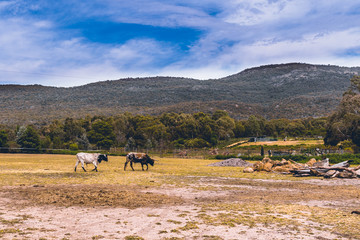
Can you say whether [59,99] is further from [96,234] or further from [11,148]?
[96,234]

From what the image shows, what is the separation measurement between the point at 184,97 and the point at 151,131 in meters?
65.2

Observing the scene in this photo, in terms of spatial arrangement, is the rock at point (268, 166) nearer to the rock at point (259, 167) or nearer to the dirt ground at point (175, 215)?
the rock at point (259, 167)

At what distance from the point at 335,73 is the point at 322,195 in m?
190

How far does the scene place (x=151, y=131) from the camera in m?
93.9

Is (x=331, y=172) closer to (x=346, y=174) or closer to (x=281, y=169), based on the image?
(x=346, y=174)

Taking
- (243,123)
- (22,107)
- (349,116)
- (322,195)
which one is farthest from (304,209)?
(22,107)

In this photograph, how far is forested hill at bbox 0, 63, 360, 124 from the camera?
127 metres

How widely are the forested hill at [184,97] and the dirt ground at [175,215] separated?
105427mm

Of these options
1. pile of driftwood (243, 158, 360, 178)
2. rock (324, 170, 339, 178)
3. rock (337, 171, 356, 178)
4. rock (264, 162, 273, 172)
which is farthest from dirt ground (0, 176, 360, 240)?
rock (264, 162, 273, 172)

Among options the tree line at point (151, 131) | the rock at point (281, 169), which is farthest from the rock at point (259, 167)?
the tree line at point (151, 131)

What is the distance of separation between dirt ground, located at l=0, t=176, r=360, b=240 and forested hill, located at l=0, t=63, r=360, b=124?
4151 inches

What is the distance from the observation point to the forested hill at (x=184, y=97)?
417ft

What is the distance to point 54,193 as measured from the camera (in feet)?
45.6

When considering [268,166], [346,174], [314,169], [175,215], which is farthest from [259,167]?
[175,215]
